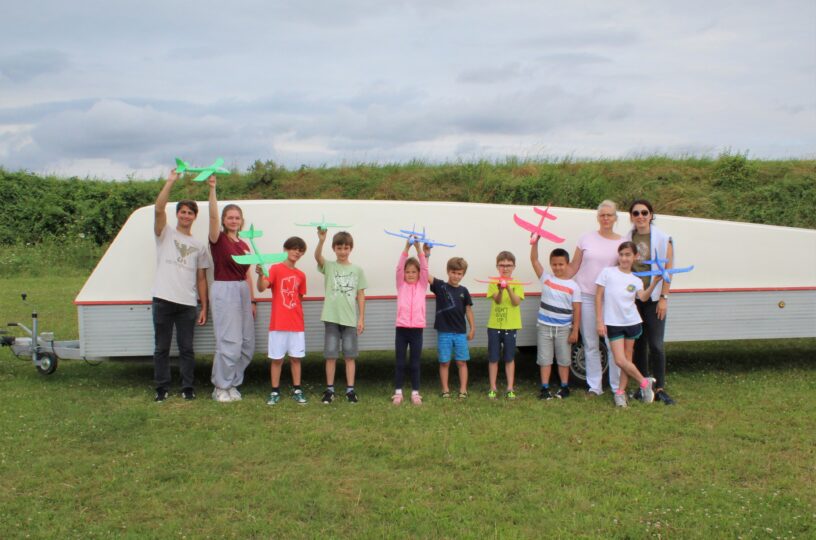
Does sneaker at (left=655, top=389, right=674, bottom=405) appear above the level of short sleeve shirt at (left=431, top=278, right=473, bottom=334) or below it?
below

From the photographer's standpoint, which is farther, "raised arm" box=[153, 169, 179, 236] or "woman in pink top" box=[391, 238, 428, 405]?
"woman in pink top" box=[391, 238, 428, 405]

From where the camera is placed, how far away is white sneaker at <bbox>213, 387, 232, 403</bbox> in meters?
7.22

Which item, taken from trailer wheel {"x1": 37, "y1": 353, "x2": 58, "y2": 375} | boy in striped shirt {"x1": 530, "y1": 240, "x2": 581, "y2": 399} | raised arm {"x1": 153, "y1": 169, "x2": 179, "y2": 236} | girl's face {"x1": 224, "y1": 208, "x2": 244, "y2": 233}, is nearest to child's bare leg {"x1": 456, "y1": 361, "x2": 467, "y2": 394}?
boy in striped shirt {"x1": 530, "y1": 240, "x2": 581, "y2": 399}

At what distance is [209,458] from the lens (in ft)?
18.4

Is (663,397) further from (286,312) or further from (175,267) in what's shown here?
(175,267)

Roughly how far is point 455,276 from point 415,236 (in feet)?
1.89

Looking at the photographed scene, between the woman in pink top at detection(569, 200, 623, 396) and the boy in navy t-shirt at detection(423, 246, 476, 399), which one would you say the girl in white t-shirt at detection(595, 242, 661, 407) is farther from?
the boy in navy t-shirt at detection(423, 246, 476, 399)

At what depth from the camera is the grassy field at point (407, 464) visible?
4461 mm

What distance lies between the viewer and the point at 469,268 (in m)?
7.83

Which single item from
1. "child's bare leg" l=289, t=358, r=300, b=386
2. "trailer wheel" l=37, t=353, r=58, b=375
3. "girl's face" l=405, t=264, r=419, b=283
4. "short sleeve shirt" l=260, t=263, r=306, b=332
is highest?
"girl's face" l=405, t=264, r=419, b=283

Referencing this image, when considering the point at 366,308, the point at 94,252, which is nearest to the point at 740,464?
the point at 366,308

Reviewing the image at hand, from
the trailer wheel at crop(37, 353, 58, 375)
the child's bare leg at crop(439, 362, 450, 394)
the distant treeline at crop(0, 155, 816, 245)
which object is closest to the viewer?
the child's bare leg at crop(439, 362, 450, 394)

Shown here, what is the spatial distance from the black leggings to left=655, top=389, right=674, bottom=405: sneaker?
2420 millimetres

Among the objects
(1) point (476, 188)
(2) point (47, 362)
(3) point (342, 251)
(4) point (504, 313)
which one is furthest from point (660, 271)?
(1) point (476, 188)
